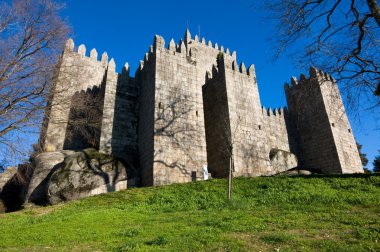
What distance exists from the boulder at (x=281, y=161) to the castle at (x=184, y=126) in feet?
0.24

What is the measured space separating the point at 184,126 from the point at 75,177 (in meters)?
6.46

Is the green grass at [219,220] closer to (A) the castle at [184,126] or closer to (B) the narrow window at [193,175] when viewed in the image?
(B) the narrow window at [193,175]

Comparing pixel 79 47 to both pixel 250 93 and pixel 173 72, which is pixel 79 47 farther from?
pixel 250 93

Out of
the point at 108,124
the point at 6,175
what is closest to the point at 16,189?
the point at 6,175

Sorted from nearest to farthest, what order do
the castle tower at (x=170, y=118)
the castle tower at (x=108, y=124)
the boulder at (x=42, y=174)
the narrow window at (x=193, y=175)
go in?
the boulder at (x=42, y=174) < the castle tower at (x=170, y=118) < the narrow window at (x=193, y=175) < the castle tower at (x=108, y=124)

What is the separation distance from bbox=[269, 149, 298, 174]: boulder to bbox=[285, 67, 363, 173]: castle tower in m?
2.17

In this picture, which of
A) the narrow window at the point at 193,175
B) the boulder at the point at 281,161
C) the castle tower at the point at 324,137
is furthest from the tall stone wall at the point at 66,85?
the castle tower at the point at 324,137

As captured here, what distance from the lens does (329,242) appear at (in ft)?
22.5

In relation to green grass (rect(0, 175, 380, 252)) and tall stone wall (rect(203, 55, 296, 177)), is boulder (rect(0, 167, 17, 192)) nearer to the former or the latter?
green grass (rect(0, 175, 380, 252))

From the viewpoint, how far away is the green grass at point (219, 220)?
23.6ft

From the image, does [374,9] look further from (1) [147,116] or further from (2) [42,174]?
(2) [42,174]

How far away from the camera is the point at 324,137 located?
24.3 meters

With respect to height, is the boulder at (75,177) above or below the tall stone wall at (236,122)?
below

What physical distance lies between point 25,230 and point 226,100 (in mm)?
13527
